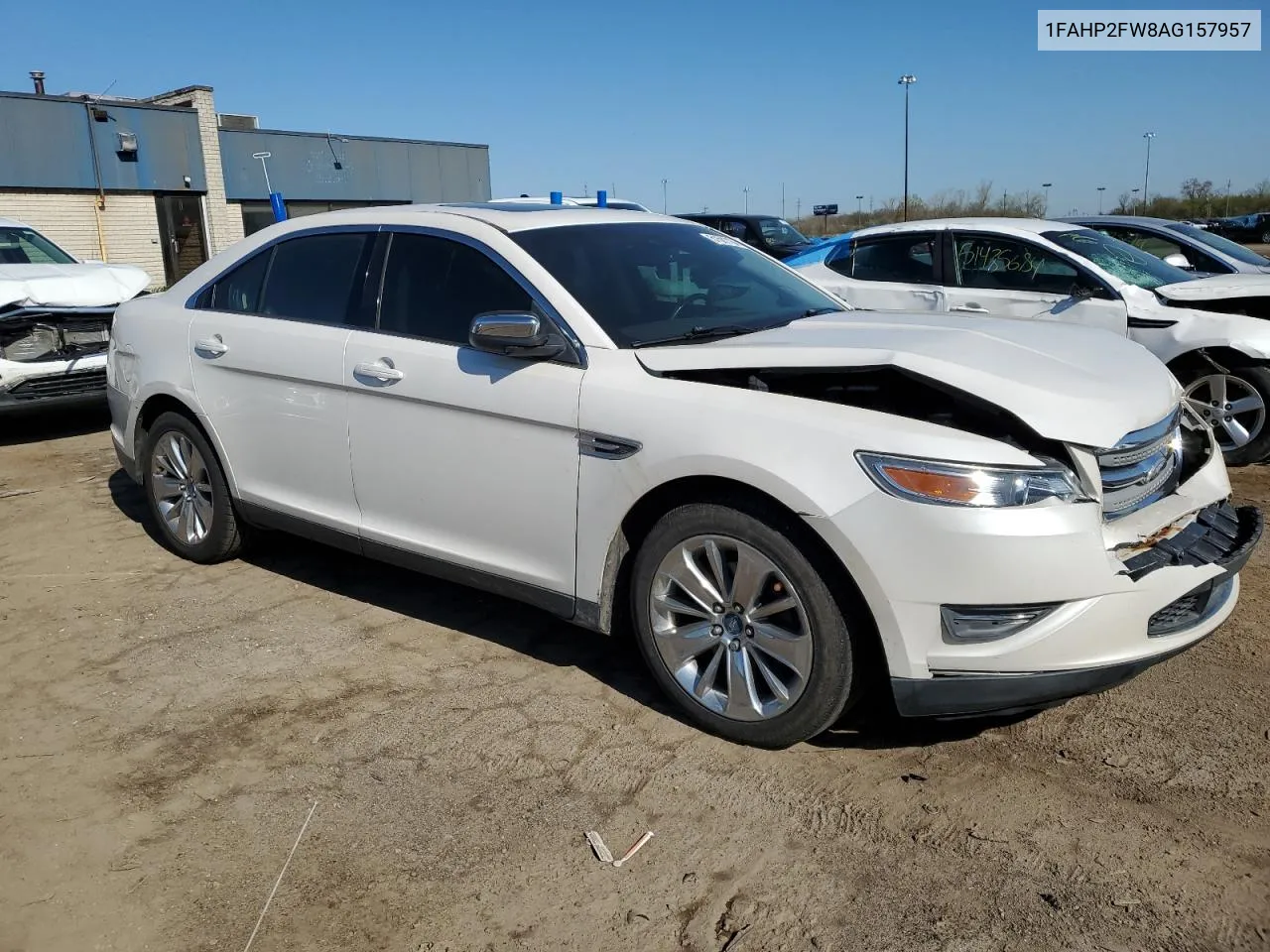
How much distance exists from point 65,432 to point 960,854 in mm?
8624

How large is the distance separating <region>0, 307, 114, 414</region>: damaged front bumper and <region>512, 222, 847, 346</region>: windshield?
19.1ft

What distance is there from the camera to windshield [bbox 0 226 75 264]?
9.35 m

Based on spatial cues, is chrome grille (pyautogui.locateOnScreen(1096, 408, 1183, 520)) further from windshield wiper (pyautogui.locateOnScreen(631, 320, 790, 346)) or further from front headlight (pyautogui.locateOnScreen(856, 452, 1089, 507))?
windshield wiper (pyautogui.locateOnScreen(631, 320, 790, 346))

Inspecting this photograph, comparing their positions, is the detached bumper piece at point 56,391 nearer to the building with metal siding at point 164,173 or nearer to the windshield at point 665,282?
the windshield at point 665,282

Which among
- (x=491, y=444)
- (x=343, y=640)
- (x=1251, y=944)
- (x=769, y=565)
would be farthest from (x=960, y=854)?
(x=343, y=640)

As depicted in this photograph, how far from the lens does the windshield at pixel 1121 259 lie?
24.1 ft

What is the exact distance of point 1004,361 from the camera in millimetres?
3250

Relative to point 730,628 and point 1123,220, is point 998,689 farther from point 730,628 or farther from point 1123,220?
point 1123,220

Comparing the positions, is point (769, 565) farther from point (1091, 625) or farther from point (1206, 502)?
point (1206, 502)

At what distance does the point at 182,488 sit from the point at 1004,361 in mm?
4024

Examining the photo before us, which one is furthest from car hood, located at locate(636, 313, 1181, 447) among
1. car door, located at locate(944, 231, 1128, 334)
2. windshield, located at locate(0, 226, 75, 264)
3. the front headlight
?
windshield, located at locate(0, 226, 75, 264)

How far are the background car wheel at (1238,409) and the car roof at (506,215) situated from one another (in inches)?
161

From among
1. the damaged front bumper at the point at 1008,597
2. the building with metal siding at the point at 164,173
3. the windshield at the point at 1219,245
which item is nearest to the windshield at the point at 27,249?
the damaged front bumper at the point at 1008,597

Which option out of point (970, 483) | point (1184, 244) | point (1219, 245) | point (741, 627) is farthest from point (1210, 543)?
point (1219, 245)
